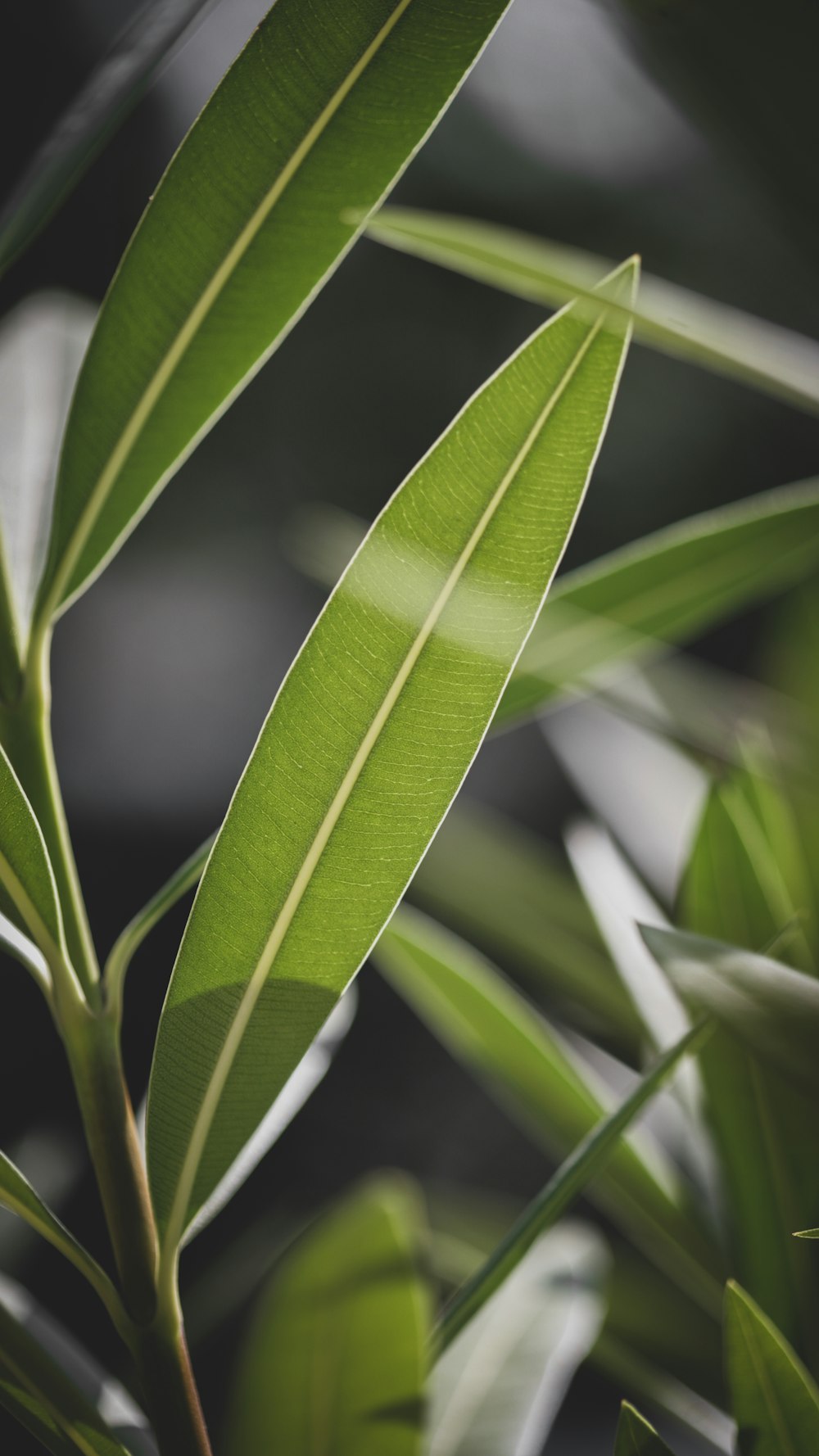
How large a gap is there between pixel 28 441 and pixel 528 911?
1.47ft

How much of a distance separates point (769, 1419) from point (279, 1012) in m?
0.22

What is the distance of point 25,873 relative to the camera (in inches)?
10.5

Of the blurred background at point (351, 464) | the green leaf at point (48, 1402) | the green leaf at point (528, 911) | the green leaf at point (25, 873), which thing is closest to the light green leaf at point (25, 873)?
the green leaf at point (25, 873)

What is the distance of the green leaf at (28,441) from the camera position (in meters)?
0.32

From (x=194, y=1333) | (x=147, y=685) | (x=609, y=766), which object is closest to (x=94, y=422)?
(x=609, y=766)

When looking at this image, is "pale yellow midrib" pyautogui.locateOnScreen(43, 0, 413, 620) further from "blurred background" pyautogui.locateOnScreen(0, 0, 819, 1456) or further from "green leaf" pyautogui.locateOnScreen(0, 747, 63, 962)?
"blurred background" pyautogui.locateOnScreen(0, 0, 819, 1456)

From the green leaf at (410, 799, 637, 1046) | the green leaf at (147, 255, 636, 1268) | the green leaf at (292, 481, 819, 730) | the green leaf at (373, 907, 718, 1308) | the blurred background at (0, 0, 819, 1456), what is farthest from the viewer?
the blurred background at (0, 0, 819, 1456)

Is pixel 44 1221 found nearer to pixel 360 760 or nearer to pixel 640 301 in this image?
pixel 360 760

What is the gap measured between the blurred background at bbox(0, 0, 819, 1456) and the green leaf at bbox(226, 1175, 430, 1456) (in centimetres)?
74

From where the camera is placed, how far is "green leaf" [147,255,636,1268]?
9.8 inches

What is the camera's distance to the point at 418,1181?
109 centimetres

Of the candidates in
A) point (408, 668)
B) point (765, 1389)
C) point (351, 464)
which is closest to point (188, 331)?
point (408, 668)

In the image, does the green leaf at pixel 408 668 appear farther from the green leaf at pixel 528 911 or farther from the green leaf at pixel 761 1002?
the green leaf at pixel 528 911

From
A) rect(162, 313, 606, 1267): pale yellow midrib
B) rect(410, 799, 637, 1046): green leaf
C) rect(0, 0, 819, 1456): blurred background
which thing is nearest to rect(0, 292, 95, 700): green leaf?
rect(162, 313, 606, 1267): pale yellow midrib
